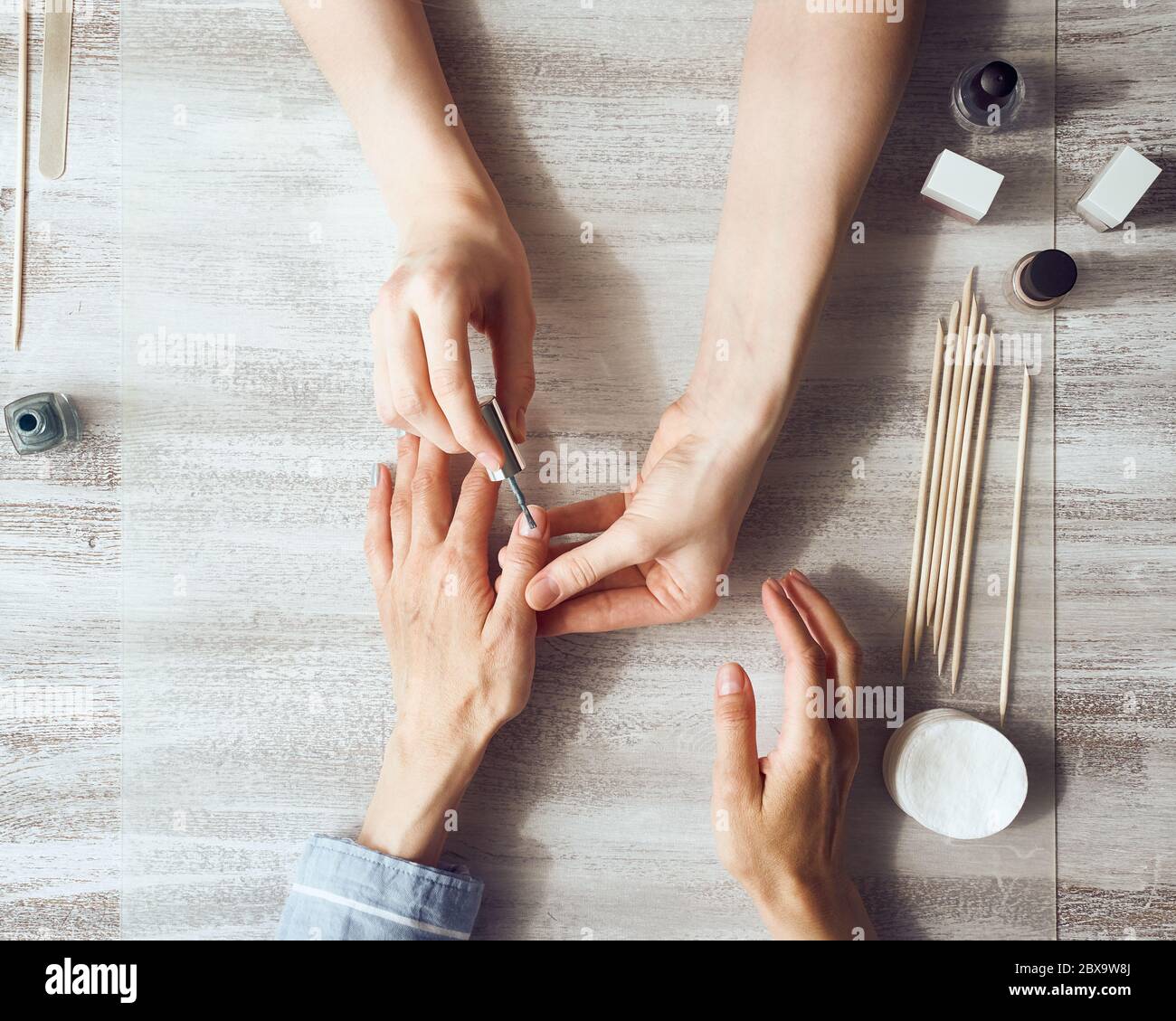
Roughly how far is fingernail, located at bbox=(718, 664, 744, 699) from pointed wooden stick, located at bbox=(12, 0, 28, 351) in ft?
2.95

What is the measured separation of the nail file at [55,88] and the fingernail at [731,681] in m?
0.95

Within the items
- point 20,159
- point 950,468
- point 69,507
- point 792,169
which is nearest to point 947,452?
point 950,468

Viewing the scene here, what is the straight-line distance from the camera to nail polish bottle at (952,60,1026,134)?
0.83 meters

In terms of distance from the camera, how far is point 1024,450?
893 millimetres

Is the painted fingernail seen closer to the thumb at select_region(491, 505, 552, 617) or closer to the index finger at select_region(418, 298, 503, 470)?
the thumb at select_region(491, 505, 552, 617)

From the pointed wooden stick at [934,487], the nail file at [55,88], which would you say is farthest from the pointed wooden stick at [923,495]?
the nail file at [55,88]

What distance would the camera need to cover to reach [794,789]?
0.83 m

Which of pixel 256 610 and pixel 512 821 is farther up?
pixel 256 610

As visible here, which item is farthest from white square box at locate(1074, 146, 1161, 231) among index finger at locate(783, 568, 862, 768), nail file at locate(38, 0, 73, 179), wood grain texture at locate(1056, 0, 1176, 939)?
nail file at locate(38, 0, 73, 179)

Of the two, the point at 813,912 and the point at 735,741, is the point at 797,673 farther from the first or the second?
the point at 813,912

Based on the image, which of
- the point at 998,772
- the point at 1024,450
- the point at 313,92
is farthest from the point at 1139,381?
the point at 313,92

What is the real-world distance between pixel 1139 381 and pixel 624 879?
81 cm

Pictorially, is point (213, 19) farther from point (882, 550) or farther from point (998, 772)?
point (998, 772)
